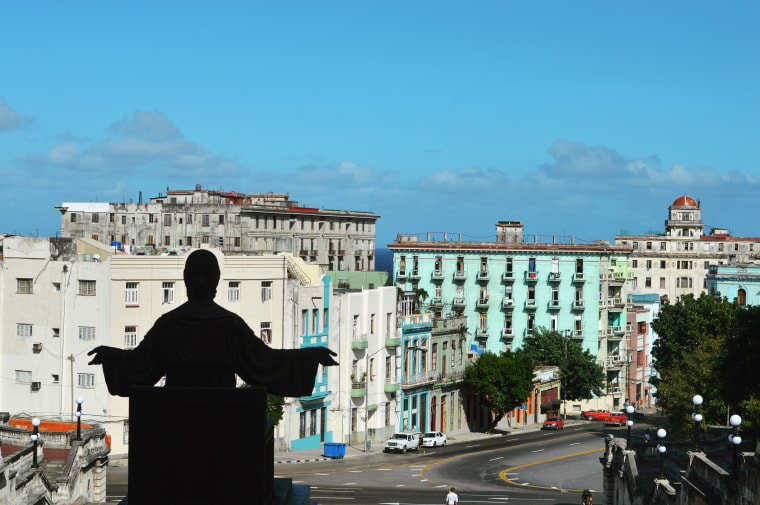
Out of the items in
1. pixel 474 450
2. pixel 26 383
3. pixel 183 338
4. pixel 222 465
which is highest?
pixel 183 338

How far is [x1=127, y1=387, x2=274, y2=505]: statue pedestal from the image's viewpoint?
1207cm

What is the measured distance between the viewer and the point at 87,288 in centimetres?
7000

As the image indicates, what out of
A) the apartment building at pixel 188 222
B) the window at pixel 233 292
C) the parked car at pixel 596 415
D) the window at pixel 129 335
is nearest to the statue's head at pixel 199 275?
the window at pixel 129 335

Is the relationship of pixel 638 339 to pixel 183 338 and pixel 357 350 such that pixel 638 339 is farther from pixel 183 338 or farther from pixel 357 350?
pixel 183 338

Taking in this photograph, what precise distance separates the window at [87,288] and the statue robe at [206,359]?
5911 cm

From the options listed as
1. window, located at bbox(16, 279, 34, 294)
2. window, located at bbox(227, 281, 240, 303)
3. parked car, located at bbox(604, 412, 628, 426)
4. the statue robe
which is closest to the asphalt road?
window, located at bbox(227, 281, 240, 303)

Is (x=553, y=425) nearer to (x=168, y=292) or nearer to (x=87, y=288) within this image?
(x=168, y=292)

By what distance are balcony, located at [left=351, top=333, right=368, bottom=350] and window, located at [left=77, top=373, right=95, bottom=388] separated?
1927cm

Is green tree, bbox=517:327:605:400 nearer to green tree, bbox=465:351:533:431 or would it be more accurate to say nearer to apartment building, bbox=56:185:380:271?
green tree, bbox=465:351:533:431

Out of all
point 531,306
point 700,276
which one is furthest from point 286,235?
point 700,276

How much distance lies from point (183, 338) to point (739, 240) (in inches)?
7383

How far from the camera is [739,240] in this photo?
618 ft

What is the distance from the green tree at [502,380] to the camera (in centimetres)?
9056

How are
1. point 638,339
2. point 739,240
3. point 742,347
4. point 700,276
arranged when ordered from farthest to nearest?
1. point 739,240
2. point 700,276
3. point 638,339
4. point 742,347
